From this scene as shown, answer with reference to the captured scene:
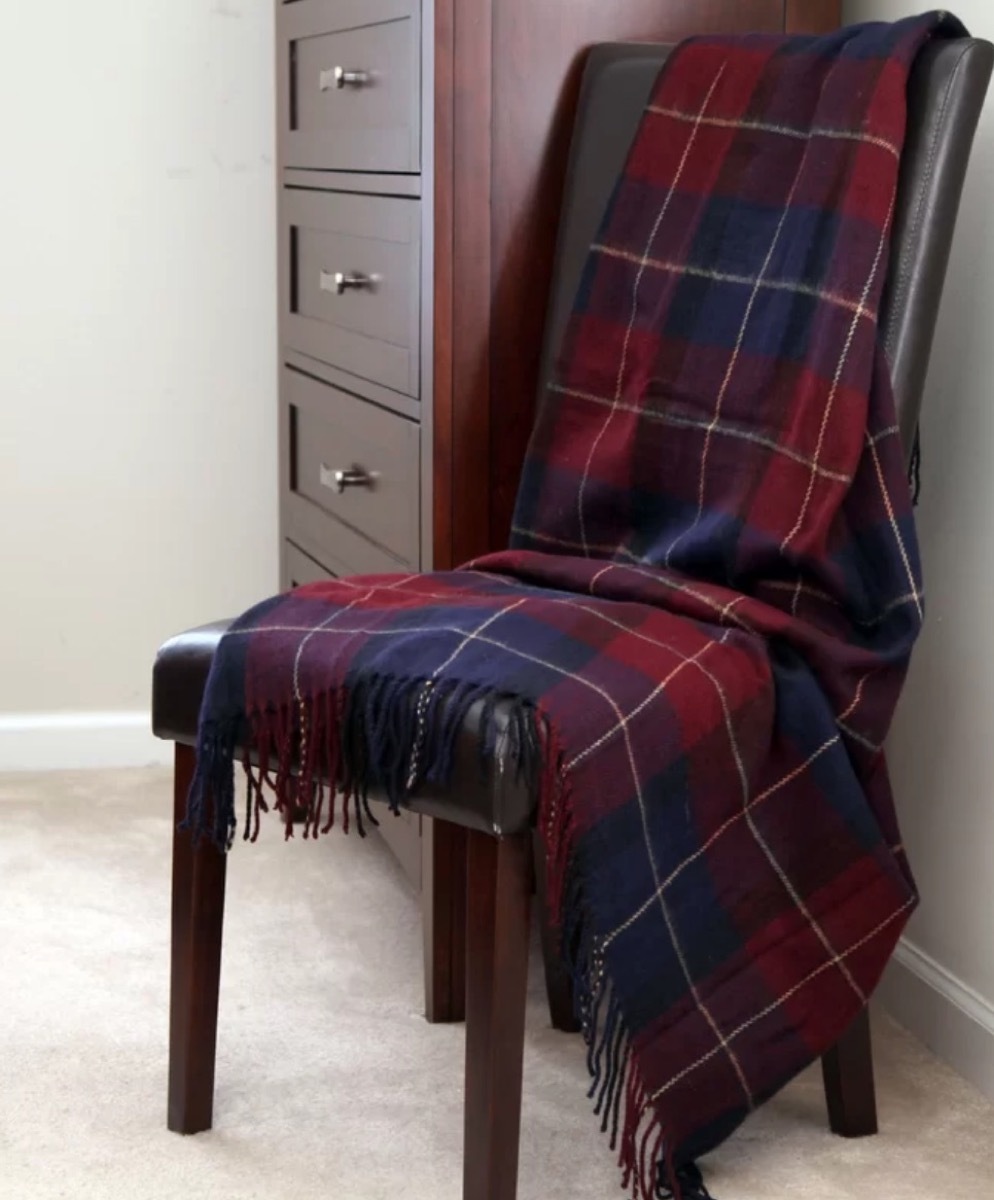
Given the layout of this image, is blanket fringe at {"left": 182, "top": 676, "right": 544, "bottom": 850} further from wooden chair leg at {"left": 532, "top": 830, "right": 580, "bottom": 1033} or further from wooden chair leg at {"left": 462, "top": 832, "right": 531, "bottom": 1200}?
wooden chair leg at {"left": 532, "top": 830, "right": 580, "bottom": 1033}

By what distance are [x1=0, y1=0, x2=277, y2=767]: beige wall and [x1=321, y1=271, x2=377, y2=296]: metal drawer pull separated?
0.57 meters

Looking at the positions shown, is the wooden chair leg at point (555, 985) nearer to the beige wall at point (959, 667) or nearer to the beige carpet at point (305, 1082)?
the beige carpet at point (305, 1082)

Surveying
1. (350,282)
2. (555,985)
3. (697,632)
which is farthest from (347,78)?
(555,985)

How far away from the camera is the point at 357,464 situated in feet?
6.88

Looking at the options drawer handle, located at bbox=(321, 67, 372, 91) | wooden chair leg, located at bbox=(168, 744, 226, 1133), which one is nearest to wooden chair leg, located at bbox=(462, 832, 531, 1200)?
wooden chair leg, located at bbox=(168, 744, 226, 1133)

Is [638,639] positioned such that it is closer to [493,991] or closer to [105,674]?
[493,991]

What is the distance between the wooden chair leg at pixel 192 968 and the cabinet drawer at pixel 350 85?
0.72m

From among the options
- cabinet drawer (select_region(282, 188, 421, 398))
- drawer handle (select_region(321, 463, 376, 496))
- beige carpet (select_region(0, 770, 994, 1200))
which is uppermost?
cabinet drawer (select_region(282, 188, 421, 398))

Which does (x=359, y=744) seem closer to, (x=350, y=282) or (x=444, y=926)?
(x=444, y=926)

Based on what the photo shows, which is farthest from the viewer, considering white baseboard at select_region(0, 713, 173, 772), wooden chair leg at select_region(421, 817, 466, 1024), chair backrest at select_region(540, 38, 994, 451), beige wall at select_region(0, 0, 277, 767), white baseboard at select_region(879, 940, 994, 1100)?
white baseboard at select_region(0, 713, 173, 772)

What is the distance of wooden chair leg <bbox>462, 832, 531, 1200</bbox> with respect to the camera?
4.27 feet

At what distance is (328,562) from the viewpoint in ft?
7.50

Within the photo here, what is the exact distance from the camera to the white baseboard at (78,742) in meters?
2.66

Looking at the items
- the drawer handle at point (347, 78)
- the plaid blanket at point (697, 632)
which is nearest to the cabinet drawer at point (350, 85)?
the drawer handle at point (347, 78)
